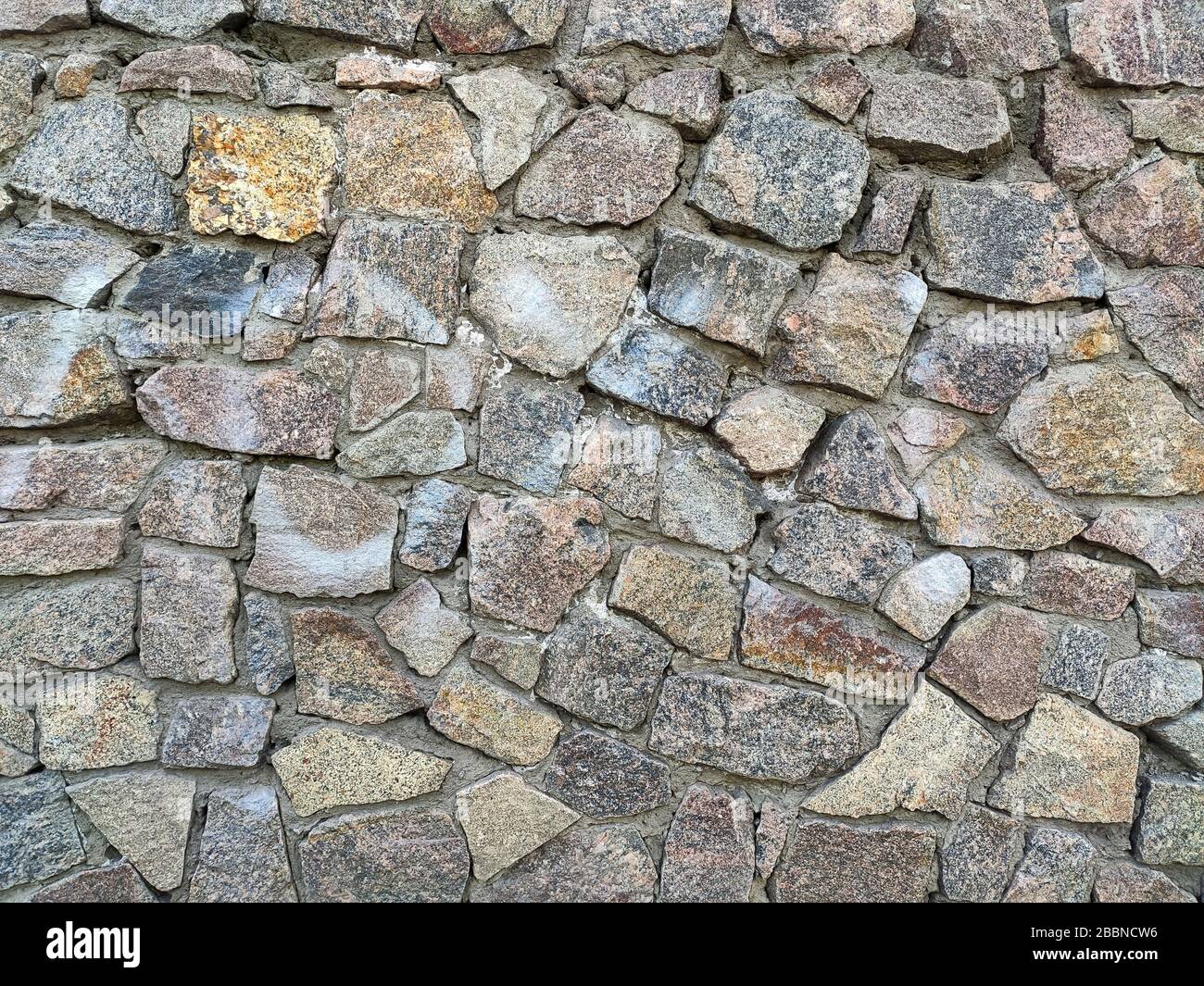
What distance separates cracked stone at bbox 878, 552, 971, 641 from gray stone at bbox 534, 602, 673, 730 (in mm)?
516

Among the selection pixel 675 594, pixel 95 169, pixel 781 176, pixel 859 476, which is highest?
pixel 781 176

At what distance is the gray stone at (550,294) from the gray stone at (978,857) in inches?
51.1

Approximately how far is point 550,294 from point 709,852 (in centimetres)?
123

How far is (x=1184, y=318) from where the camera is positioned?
1948 millimetres

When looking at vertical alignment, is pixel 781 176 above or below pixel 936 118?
below

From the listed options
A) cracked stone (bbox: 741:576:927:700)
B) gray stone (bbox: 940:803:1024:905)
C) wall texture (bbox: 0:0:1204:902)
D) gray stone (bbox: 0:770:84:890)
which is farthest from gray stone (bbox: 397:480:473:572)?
gray stone (bbox: 940:803:1024:905)

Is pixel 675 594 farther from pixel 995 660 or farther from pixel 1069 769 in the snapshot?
pixel 1069 769

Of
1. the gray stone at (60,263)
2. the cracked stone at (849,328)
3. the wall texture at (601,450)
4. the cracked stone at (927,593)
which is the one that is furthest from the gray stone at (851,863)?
the gray stone at (60,263)

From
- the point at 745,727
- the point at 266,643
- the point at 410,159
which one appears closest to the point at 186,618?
the point at 266,643

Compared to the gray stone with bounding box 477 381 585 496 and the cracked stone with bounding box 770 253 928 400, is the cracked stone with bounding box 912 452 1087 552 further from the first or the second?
the gray stone with bounding box 477 381 585 496

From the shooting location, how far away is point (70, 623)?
1805mm

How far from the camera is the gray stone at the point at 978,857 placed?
1902 mm

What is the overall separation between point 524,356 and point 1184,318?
1.45 m

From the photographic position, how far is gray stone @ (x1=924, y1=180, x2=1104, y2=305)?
1.92 metres
